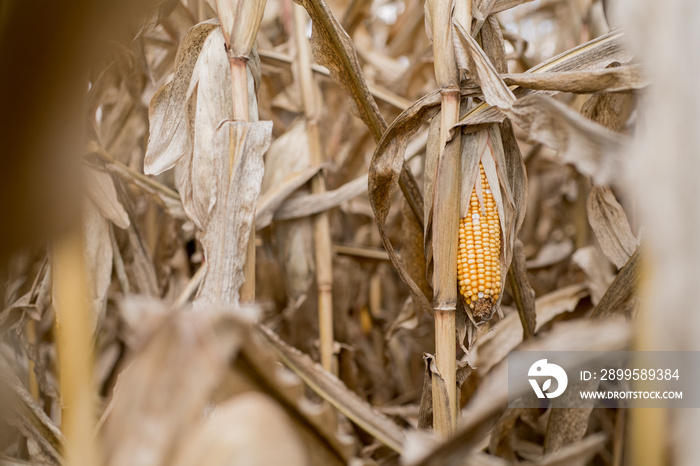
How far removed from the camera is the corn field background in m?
0.38

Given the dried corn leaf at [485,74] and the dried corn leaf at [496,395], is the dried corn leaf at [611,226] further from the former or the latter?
the dried corn leaf at [496,395]

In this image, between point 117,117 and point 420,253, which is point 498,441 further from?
point 117,117

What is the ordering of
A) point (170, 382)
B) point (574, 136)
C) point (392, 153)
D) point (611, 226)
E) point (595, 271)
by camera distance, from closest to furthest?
point (170, 382), point (574, 136), point (392, 153), point (611, 226), point (595, 271)

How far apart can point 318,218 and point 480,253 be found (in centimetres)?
51

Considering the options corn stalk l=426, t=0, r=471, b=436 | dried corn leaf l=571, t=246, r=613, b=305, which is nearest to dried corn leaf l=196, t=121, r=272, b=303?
corn stalk l=426, t=0, r=471, b=436

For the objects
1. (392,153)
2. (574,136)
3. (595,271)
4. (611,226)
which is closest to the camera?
(574,136)

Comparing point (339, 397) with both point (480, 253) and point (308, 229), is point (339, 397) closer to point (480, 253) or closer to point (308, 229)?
point (480, 253)

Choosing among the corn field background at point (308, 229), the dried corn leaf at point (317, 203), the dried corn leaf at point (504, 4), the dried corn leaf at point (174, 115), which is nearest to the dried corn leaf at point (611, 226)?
the corn field background at point (308, 229)

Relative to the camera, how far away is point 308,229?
113 centimetres

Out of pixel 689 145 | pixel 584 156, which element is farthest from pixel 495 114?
pixel 689 145

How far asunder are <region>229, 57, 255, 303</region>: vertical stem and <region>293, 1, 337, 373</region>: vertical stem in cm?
39

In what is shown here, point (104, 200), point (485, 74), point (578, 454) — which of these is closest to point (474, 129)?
point (485, 74)

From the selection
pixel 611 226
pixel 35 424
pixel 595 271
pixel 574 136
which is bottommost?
pixel 35 424

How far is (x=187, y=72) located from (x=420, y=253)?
49 cm
